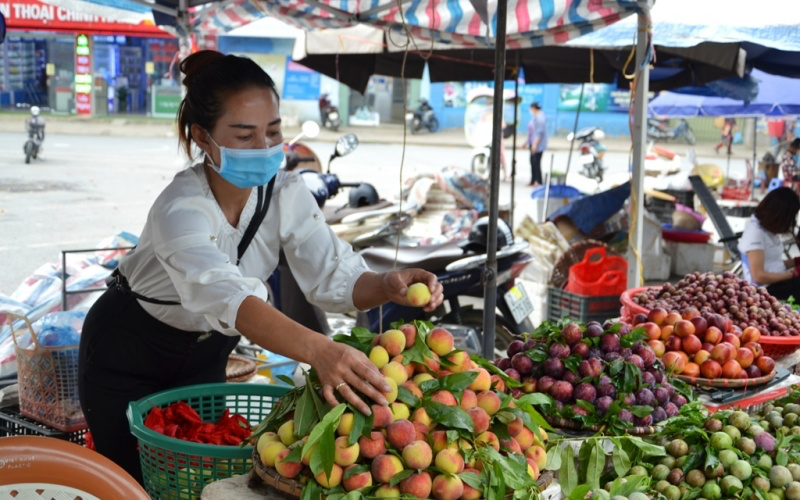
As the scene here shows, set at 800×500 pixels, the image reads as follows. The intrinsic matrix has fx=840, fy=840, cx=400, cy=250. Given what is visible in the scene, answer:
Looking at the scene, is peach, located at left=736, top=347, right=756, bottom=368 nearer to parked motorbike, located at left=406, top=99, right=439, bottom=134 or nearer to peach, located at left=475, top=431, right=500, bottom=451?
peach, located at left=475, top=431, right=500, bottom=451

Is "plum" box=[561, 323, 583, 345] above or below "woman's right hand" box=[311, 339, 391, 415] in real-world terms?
below

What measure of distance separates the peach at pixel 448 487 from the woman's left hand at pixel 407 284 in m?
0.51

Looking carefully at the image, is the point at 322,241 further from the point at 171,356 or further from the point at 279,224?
the point at 171,356

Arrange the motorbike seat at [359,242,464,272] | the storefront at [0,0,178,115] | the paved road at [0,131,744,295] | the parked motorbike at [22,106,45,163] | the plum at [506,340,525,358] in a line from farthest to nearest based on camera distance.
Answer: the storefront at [0,0,178,115] → the parked motorbike at [22,106,45,163] → the paved road at [0,131,744,295] → the motorbike seat at [359,242,464,272] → the plum at [506,340,525,358]

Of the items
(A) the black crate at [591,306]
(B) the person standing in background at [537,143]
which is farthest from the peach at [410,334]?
(B) the person standing in background at [537,143]

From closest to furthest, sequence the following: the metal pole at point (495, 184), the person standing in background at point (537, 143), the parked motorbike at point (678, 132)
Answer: the metal pole at point (495, 184), the person standing in background at point (537, 143), the parked motorbike at point (678, 132)

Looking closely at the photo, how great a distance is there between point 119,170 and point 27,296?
12290 mm

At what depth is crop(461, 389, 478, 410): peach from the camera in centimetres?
198

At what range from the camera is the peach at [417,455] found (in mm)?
1816

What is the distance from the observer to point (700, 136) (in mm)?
29797

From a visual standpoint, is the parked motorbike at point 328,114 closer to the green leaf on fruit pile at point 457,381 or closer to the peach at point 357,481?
the green leaf on fruit pile at point 457,381

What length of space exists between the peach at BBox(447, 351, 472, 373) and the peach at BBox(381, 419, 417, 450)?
0.87 feet

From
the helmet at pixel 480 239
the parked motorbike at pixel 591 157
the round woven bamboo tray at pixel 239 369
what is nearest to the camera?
the round woven bamboo tray at pixel 239 369

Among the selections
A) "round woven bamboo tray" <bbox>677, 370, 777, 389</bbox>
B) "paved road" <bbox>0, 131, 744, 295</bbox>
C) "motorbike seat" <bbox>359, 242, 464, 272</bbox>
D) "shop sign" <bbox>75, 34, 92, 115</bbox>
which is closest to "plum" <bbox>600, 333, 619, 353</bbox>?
"round woven bamboo tray" <bbox>677, 370, 777, 389</bbox>
